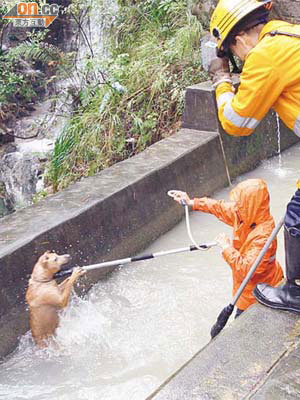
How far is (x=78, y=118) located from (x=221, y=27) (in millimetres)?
5713

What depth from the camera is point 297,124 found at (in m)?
3.03

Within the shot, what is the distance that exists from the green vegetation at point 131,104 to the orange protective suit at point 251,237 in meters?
4.06

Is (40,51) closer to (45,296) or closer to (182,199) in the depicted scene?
(45,296)

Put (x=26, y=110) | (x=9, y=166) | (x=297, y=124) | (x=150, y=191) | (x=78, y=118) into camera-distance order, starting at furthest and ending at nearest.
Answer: (x=26, y=110) < (x=9, y=166) < (x=78, y=118) < (x=150, y=191) < (x=297, y=124)

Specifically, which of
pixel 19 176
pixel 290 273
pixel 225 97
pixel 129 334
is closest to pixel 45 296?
pixel 129 334

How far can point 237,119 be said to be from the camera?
307 cm

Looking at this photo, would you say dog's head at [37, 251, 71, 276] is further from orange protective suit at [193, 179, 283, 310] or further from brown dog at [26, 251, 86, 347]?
orange protective suit at [193, 179, 283, 310]

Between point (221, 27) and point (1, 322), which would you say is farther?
point (1, 322)

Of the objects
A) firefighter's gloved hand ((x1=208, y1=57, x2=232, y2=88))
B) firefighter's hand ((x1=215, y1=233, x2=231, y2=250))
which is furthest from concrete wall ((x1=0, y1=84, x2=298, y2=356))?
firefighter's gloved hand ((x1=208, y1=57, x2=232, y2=88))

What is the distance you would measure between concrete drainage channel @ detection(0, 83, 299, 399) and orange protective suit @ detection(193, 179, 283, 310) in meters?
0.71

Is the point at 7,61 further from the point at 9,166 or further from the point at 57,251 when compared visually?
the point at 57,251

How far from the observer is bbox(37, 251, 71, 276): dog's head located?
4320mm

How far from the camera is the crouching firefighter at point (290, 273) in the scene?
3211 millimetres

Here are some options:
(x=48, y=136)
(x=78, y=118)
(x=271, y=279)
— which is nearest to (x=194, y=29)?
(x=78, y=118)
